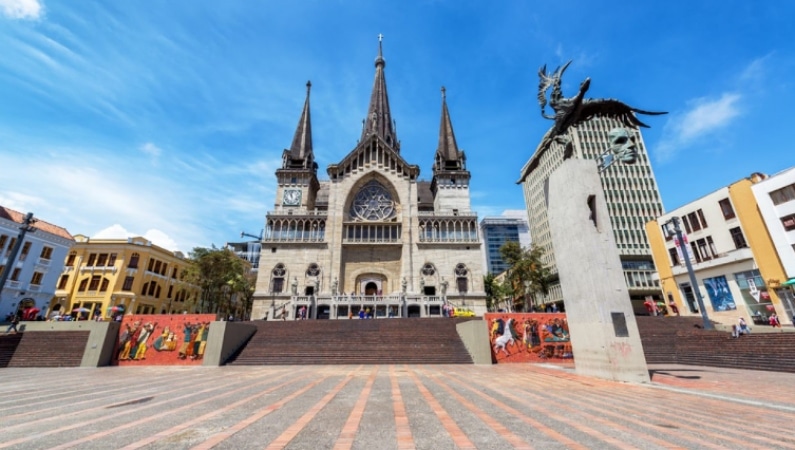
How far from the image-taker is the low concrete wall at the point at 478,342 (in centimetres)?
1627

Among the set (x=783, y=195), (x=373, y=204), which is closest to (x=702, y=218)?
(x=783, y=195)

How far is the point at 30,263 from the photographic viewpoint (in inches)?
1099

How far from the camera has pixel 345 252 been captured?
3878cm

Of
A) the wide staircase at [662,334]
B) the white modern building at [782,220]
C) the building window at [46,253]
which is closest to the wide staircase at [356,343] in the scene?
the wide staircase at [662,334]

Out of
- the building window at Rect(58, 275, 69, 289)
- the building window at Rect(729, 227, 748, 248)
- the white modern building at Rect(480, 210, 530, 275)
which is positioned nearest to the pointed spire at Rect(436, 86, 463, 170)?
the building window at Rect(729, 227, 748, 248)

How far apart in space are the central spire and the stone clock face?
13.0 meters

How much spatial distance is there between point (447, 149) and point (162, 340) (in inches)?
1545

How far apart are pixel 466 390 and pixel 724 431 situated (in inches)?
180

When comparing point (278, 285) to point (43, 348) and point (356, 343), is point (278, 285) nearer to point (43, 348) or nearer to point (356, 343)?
point (43, 348)

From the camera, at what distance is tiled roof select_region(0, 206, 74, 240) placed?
27156 mm

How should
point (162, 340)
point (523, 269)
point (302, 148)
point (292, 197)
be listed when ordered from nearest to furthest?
point (162, 340)
point (523, 269)
point (292, 197)
point (302, 148)

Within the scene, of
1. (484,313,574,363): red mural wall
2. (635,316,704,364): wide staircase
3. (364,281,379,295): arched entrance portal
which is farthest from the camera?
(364,281,379,295): arched entrance portal

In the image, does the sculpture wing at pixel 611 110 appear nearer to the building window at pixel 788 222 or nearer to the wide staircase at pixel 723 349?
the wide staircase at pixel 723 349

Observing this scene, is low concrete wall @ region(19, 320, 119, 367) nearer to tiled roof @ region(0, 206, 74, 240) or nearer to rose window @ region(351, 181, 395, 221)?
tiled roof @ region(0, 206, 74, 240)
